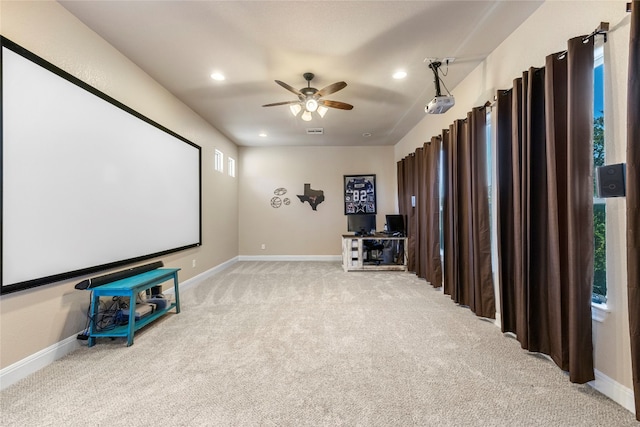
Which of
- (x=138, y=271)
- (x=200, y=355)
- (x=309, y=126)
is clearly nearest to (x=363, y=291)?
(x=200, y=355)

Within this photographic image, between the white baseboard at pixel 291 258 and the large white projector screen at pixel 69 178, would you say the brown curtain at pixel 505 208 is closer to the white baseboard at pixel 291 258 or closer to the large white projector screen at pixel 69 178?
the large white projector screen at pixel 69 178

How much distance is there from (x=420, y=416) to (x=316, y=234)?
5.49m

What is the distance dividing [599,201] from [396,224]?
4.04m

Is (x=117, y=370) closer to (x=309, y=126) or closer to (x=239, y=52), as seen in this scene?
(x=239, y=52)

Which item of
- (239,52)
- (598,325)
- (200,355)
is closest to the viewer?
(598,325)

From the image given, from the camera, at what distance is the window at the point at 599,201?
1.80 m

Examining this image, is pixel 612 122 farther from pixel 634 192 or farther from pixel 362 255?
pixel 362 255

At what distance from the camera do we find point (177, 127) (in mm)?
4043

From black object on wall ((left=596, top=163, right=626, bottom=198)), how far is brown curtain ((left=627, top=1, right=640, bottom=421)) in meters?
0.11

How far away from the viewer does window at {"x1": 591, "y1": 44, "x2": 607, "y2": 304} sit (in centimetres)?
180

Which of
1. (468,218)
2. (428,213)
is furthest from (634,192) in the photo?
(428,213)

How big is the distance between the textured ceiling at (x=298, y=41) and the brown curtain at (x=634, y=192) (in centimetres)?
113

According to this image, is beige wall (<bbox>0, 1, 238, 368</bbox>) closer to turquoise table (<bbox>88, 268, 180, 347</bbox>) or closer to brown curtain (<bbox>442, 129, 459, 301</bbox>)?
turquoise table (<bbox>88, 268, 180, 347</bbox>)

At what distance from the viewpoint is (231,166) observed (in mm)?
6547
